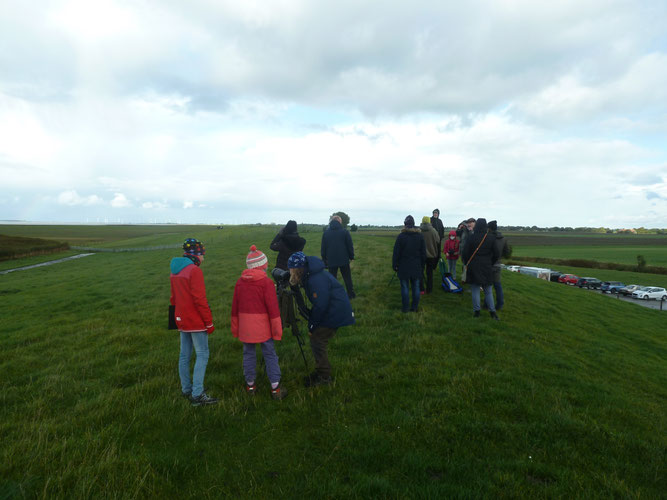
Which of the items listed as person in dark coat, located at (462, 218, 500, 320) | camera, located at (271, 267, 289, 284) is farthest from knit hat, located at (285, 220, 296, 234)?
person in dark coat, located at (462, 218, 500, 320)

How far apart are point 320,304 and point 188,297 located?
217 cm

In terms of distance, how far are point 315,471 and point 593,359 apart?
8418 mm

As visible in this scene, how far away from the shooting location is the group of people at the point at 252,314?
15.9 ft

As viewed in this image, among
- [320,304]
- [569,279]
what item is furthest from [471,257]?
[569,279]

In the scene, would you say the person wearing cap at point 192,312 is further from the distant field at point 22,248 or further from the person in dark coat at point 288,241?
the distant field at point 22,248

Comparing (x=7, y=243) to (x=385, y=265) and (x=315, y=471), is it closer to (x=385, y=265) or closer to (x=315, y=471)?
(x=385, y=265)

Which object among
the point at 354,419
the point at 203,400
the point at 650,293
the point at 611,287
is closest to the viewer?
the point at 354,419

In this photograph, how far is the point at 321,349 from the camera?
18.2 feet

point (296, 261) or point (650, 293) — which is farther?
point (650, 293)

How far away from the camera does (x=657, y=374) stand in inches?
316

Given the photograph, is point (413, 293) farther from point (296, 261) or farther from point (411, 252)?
point (296, 261)

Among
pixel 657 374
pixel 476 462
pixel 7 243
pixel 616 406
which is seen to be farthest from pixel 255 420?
pixel 7 243

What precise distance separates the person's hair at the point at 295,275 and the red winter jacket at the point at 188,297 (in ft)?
4.72

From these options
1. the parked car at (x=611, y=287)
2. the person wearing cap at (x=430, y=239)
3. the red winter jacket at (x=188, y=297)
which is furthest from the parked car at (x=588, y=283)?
the red winter jacket at (x=188, y=297)
